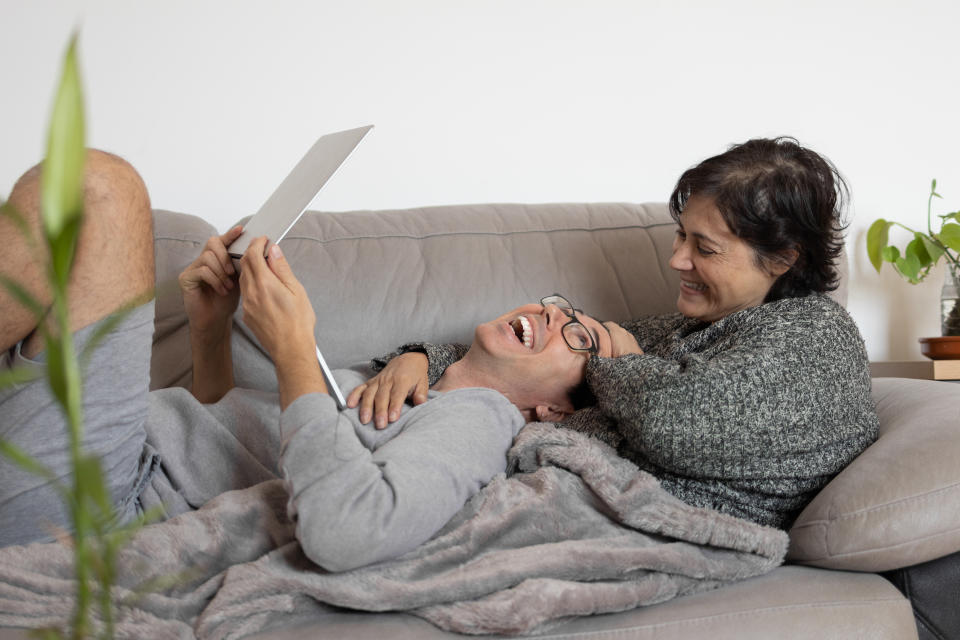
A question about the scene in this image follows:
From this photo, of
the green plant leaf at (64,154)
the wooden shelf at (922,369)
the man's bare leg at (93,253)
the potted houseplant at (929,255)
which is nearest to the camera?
the green plant leaf at (64,154)

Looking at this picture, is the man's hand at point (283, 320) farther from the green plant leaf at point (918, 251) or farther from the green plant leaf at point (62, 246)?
the green plant leaf at point (918, 251)

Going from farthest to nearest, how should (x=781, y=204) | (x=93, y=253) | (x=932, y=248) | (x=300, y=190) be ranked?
(x=932, y=248) → (x=781, y=204) → (x=300, y=190) → (x=93, y=253)

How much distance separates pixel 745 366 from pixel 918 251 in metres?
1.48

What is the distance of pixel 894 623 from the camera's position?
1029 mm

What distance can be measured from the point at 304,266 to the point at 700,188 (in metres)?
0.83

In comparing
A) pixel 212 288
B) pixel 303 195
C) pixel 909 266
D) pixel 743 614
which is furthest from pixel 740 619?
pixel 909 266

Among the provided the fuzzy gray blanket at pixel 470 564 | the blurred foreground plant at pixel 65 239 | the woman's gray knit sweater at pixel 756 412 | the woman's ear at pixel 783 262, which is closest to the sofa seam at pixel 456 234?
the woman's ear at pixel 783 262

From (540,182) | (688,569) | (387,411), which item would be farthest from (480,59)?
(688,569)

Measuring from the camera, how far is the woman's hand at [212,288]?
54.9 inches

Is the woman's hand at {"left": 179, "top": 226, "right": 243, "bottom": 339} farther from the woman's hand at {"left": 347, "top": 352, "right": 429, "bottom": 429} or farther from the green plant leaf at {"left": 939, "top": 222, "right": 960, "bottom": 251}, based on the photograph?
the green plant leaf at {"left": 939, "top": 222, "right": 960, "bottom": 251}

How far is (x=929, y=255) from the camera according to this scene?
2299 mm

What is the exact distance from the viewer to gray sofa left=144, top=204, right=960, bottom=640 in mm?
1006

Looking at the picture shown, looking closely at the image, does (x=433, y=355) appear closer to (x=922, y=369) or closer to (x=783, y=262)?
(x=783, y=262)

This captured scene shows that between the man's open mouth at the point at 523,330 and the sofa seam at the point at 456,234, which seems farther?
the sofa seam at the point at 456,234
